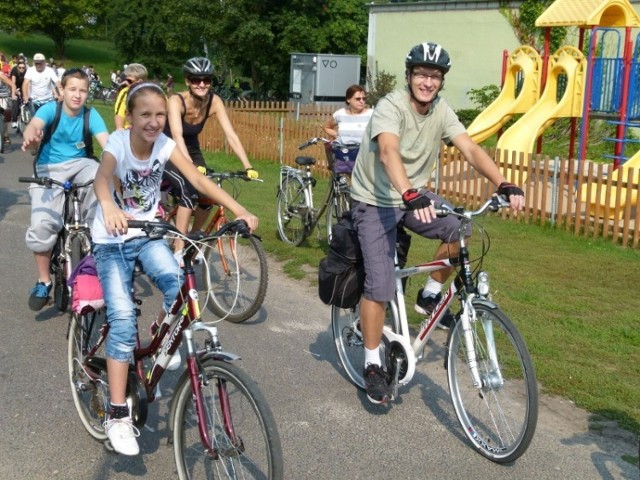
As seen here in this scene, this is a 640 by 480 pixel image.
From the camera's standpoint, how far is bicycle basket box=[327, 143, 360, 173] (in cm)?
938

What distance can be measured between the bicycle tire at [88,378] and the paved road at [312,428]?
12cm

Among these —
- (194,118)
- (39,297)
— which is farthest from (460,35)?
(39,297)

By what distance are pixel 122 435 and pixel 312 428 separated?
3.90 feet

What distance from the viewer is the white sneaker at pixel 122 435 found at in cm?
419

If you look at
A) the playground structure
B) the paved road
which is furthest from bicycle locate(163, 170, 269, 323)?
the playground structure

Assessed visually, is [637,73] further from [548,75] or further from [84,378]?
[84,378]

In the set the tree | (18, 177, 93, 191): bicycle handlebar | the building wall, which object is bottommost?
(18, 177, 93, 191): bicycle handlebar

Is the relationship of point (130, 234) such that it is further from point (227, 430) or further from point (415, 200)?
point (415, 200)

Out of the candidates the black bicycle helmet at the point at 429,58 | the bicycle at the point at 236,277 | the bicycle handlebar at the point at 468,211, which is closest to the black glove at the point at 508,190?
the bicycle handlebar at the point at 468,211

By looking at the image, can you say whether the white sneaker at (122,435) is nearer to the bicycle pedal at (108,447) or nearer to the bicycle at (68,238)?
the bicycle pedal at (108,447)

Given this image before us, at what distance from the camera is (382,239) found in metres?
5.05

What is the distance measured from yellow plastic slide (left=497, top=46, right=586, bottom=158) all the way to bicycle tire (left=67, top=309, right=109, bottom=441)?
484 inches

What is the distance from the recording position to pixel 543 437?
4891 mm

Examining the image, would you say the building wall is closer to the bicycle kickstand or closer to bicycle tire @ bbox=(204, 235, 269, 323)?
bicycle tire @ bbox=(204, 235, 269, 323)
